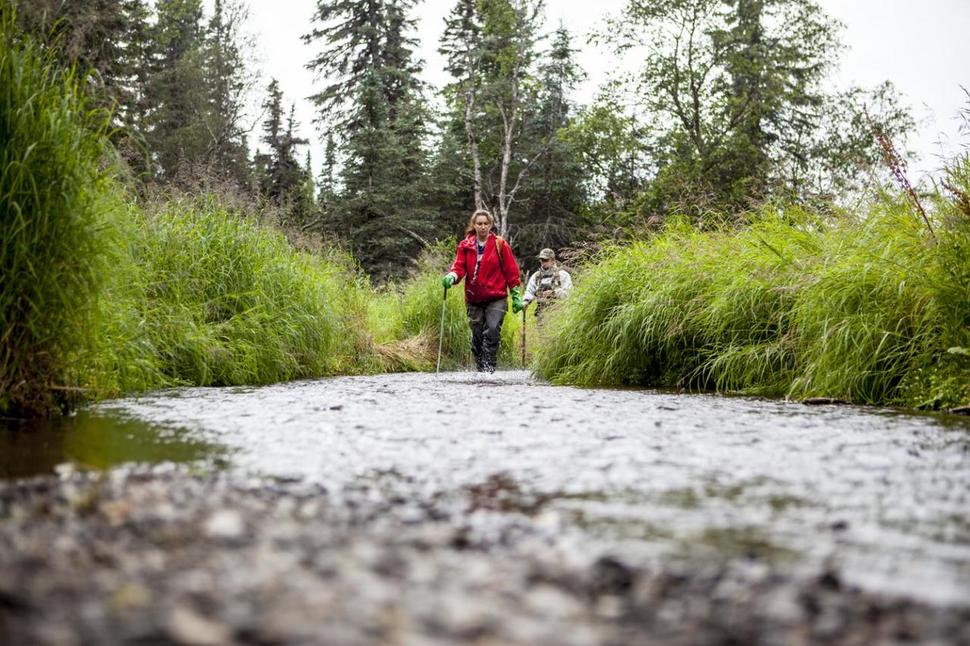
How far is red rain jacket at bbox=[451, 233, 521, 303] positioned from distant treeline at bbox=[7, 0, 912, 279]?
17578 millimetres

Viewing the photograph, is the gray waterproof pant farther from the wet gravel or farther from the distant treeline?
the distant treeline

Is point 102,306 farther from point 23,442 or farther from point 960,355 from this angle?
point 960,355

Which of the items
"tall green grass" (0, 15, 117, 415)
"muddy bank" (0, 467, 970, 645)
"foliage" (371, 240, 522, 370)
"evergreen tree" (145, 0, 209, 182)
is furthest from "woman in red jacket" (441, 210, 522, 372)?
"evergreen tree" (145, 0, 209, 182)

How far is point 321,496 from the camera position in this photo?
2896mm

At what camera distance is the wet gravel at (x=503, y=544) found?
1.62 metres

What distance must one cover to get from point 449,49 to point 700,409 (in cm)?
3570

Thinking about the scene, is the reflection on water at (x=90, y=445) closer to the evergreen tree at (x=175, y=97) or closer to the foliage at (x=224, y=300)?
the foliage at (x=224, y=300)

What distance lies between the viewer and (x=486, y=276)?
40.6ft

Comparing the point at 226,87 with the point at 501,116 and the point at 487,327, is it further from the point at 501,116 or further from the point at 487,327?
the point at 487,327

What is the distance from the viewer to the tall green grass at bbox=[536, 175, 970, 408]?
6.25m

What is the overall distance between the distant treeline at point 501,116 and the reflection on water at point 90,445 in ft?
83.6

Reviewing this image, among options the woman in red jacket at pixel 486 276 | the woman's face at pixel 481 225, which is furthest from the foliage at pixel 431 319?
the woman's face at pixel 481 225

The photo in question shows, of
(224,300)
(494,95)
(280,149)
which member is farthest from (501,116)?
(224,300)

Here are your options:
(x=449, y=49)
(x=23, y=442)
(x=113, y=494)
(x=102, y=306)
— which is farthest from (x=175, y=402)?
(x=449, y=49)
